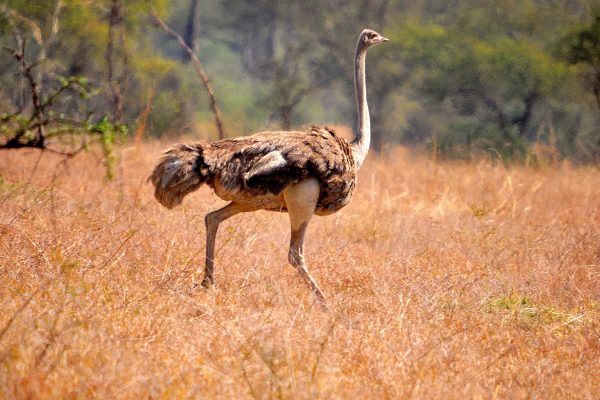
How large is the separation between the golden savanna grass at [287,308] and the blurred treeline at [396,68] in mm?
6630

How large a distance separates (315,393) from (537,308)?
2.17 m

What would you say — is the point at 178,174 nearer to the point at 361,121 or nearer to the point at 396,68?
the point at 361,121

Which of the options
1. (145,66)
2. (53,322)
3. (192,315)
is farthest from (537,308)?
(145,66)

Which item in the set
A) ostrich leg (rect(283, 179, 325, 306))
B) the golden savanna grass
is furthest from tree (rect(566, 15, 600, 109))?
ostrich leg (rect(283, 179, 325, 306))

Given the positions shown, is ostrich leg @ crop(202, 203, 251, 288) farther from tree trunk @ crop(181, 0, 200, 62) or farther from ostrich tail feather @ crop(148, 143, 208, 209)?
tree trunk @ crop(181, 0, 200, 62)

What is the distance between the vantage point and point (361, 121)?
5.95m

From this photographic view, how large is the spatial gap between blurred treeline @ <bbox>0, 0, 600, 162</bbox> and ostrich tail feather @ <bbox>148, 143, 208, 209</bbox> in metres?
8.51

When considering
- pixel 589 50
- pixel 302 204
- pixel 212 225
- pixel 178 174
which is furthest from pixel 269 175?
pixel 589 50

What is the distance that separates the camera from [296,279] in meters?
5.59

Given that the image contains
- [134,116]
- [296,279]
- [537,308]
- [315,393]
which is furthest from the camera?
[134,116]

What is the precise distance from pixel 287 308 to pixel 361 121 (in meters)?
1.83

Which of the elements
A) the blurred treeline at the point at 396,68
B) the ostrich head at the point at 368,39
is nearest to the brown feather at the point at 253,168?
the ostrich head at the point at 368,39

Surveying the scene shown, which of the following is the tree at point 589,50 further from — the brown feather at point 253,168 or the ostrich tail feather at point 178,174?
the ostrich tail feather at point 178,174

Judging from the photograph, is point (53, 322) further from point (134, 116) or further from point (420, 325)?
point (134, 116)
